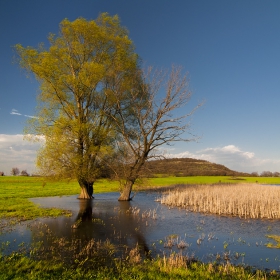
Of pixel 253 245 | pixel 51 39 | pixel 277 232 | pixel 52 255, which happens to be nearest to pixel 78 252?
pixel 52 255

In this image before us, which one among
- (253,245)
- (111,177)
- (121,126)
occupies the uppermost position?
(121,126)

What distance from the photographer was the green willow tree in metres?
28.0

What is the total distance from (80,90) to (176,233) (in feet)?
64.3

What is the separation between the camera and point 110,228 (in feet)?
50.8

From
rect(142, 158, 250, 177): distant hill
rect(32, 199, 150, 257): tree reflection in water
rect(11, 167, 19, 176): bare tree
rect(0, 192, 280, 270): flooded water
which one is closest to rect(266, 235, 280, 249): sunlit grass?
rect(0, 192, 280, 270): flooded water

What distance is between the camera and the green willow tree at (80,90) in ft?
91.8

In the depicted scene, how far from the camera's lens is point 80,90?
28969 millimetres

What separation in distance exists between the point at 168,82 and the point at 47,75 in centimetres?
1266

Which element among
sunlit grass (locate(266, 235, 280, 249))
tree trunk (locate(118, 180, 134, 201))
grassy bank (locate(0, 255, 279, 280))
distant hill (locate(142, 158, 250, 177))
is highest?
distant hill (locate(142, 158, 250, 177))

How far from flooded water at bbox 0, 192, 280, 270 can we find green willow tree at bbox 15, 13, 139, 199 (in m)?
9.59

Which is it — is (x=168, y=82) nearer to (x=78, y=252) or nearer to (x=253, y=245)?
(x=253, y=245)

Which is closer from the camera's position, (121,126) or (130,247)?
(130,247)

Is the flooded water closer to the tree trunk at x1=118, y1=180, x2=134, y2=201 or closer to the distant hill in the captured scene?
the tree trunk at x1=118, y1=180, x2=134, y2=201

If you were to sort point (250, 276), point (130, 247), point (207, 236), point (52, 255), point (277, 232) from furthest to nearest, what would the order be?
point (277, 232)
point (207, 236)
point (130, 247)
point (52, 255)
point (250, 276)
